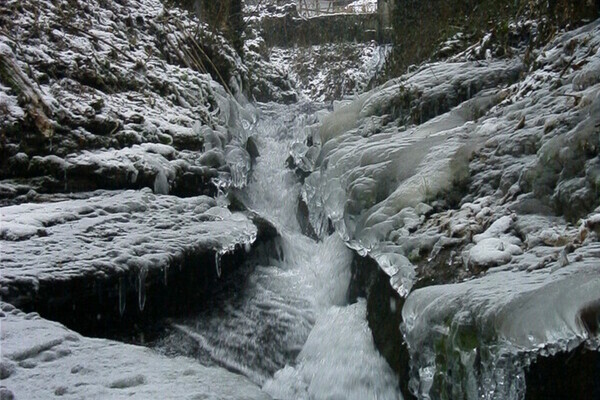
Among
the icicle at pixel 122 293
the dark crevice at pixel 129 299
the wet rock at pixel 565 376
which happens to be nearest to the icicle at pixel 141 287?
the dark crevice at pixel 129 299

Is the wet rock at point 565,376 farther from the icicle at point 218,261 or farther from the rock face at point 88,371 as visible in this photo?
the icicle at point 218,261

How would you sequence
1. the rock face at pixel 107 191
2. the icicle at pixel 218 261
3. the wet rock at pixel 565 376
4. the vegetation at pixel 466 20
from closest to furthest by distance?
the wet rock at pixel 565 376 → the rock face at pixel 107 191 → the icicle at pixel 218 261 → the vegetation at pixel 466 20

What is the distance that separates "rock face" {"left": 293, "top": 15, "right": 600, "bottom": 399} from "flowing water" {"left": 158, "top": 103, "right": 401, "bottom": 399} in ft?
1.46

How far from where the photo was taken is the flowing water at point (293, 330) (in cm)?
414

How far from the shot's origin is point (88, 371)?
307 cm

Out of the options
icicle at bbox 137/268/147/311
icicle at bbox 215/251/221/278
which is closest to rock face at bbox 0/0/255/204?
icicle at bbox 215/251/221/278

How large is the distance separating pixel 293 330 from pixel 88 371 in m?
2.05

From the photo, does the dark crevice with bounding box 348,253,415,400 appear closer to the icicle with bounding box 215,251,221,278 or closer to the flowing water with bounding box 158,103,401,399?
the flowing water with bounding box 158,103,401,399

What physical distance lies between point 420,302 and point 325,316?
2202 mm

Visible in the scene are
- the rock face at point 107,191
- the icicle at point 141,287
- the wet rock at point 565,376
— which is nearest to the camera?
the wet rock at point 565,376

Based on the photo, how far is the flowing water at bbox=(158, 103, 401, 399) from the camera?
414 centimetres

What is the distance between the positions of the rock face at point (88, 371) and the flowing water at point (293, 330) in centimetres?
97

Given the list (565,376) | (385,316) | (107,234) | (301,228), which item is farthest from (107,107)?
(565,376)

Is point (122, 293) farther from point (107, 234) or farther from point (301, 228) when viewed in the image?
point (301, 228)
